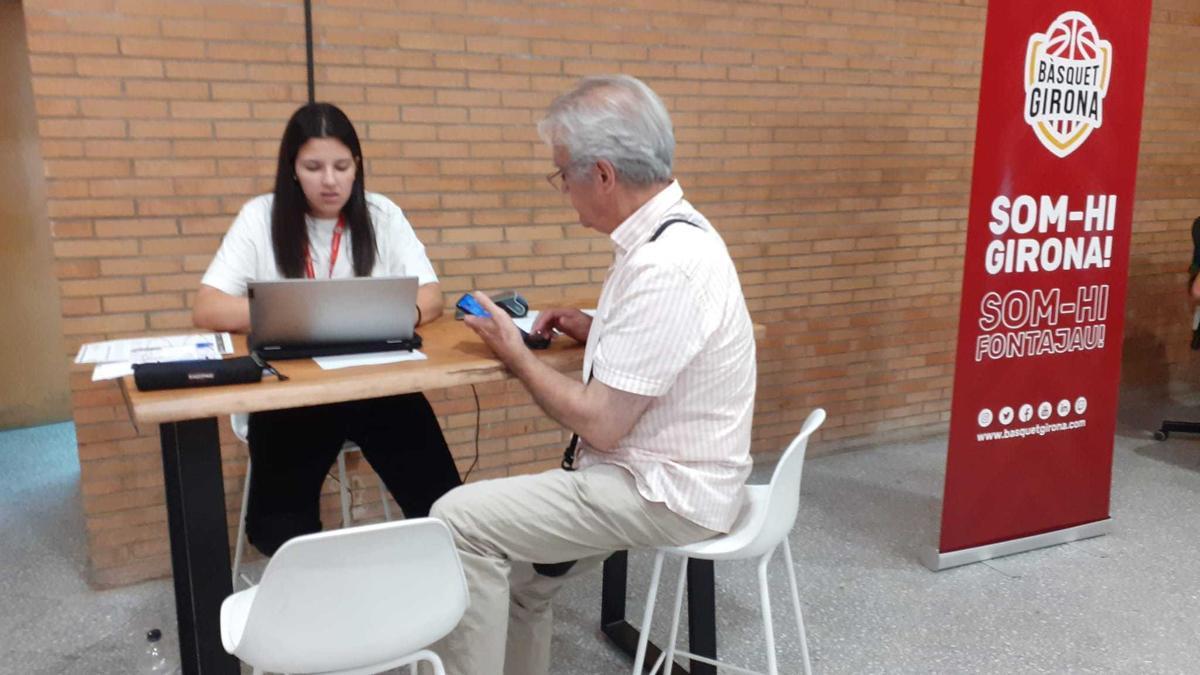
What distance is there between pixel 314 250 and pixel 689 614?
4.33 feet

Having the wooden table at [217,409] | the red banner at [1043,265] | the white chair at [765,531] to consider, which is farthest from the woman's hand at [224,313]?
the red banner at [1043,265]

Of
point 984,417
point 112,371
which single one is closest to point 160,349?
point 112,371

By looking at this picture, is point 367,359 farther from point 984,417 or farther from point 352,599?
point 984,417

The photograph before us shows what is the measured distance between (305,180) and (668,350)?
1.16 meters

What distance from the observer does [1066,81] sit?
2.86m

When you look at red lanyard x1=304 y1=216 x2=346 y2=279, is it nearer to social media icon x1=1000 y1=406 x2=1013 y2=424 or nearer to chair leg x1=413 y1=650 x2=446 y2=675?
chair leg x1=413 y1=650 x2=446 y2=675

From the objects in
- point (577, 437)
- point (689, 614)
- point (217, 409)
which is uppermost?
point (217, 409)

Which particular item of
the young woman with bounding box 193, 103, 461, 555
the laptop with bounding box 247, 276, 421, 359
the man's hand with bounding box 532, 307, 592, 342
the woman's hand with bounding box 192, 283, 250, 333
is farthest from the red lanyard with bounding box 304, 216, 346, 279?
the man's hand with bounding box 532, 307, 592, 342

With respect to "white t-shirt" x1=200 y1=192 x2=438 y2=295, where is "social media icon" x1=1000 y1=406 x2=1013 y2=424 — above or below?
below

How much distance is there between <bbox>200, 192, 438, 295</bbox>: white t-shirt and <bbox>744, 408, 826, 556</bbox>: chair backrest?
40.2 inches

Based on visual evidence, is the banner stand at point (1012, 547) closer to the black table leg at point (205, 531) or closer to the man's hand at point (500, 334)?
the man's hand at point (500, 334)

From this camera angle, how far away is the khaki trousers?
5.34ft

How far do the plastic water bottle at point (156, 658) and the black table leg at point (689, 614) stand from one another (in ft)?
3.83

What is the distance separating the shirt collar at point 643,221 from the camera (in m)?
1.71
